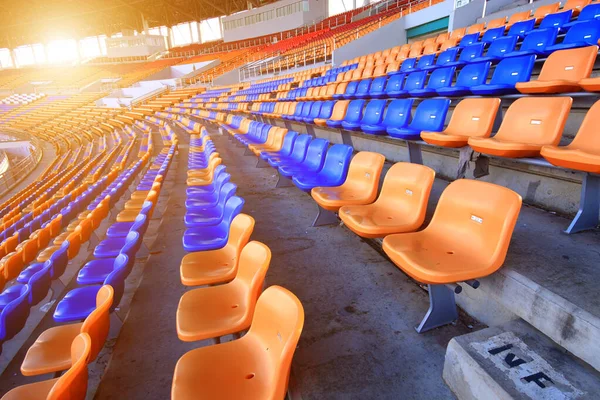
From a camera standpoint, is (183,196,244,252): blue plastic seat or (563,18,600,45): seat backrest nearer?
(183,196,244,252): blue plastic seat

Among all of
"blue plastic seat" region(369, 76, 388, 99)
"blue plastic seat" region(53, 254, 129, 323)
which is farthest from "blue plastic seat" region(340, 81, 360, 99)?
"blue plastic seat" region(53, 254, 129, 323)

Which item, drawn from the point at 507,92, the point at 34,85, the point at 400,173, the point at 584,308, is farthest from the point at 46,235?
the point at 34,85

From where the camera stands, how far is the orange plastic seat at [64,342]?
139 centimetres

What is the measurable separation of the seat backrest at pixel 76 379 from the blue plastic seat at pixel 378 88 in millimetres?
3819

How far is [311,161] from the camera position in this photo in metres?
3.44

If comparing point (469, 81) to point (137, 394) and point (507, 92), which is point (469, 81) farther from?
point (137, 394)

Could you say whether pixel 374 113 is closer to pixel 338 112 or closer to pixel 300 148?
pixel 338 112

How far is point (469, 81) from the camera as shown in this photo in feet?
10.7

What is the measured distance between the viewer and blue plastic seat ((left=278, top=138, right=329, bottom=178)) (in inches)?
128

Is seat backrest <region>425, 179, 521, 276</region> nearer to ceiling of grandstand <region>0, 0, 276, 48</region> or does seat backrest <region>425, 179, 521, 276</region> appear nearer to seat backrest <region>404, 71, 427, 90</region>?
seat backrest <region>404, 71, 427, 90</region>

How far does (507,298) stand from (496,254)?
0.18m

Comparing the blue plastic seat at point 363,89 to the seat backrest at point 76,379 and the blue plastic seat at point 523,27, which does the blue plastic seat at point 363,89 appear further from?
the seat backrest at point 76,379

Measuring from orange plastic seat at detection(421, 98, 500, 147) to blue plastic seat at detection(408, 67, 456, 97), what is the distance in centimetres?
81

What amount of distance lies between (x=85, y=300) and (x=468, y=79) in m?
3.60
